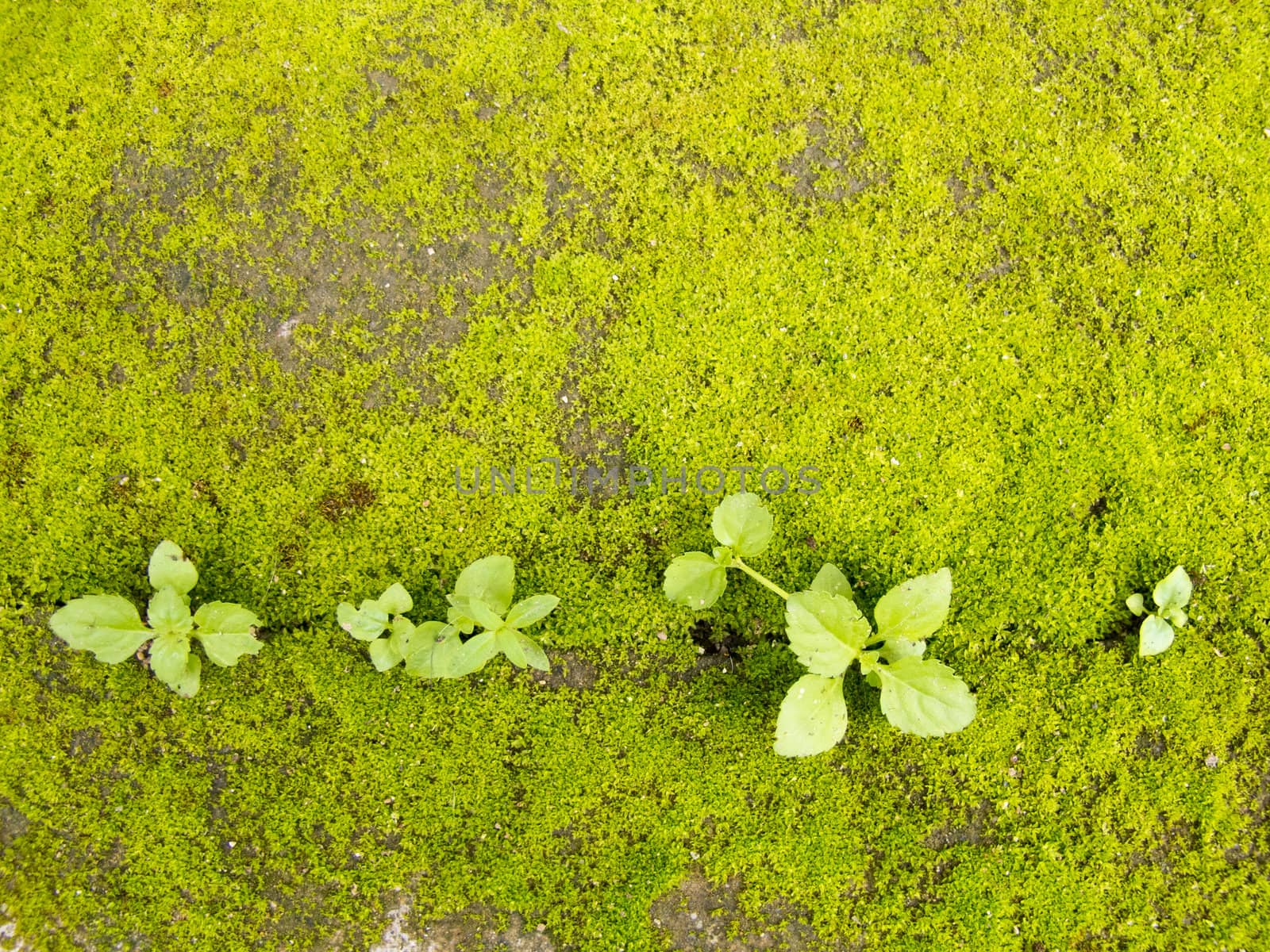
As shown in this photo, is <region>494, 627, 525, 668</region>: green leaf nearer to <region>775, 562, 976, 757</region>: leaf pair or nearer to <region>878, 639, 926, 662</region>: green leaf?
<region>775, 562, 976, 757</region>: leaf pair

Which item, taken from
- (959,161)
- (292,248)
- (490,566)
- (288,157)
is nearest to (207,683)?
(490,566)

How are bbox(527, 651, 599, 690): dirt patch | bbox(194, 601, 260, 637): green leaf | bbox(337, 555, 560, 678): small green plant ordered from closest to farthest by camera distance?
bbox(337, 555, 560, 678): small green plant < bbox(194, 601, 260, 637): green leaf < bbox(527, 651, 599, 690): dirt patch

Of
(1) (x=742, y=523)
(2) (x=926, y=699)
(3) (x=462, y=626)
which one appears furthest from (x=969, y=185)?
(3) (x=462, y=626)

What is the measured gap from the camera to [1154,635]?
342 centimetres

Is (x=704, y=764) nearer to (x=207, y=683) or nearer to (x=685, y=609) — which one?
(x=685, y=609)

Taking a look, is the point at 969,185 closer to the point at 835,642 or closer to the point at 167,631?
the point at 835,642

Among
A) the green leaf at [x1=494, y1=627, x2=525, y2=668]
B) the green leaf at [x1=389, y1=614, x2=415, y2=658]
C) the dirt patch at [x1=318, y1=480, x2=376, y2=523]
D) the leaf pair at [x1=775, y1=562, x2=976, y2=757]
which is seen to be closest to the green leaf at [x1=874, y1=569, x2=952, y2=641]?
the leaf pair at [x1=775, y1=562, x2=976, y2=757]

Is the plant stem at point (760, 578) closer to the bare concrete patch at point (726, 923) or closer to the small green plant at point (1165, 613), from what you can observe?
the bare concrete patch at point (726, 923)

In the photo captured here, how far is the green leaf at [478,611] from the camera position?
3158 millimetres

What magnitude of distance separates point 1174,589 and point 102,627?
474 cm

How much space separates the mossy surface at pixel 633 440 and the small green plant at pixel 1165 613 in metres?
0.14

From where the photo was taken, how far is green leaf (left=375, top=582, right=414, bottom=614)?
11.0 feet

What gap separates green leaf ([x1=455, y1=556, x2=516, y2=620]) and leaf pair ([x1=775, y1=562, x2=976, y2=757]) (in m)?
1.21

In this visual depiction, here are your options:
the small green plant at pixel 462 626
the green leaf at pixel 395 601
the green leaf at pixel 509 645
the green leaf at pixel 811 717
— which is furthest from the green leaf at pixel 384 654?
the green leaf at pixel 811 717
